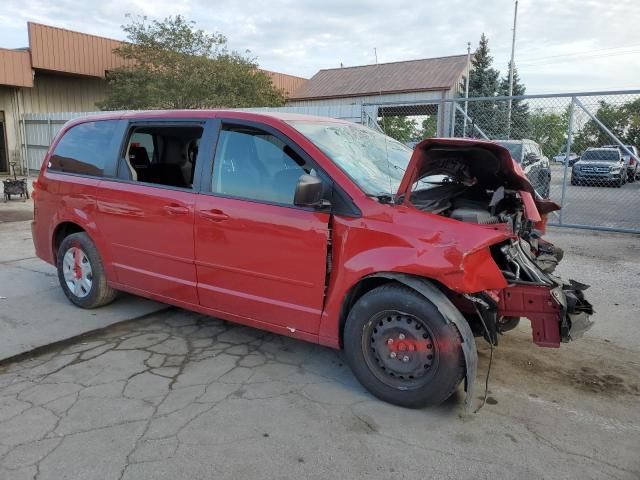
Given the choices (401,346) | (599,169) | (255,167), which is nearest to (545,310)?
(401,346)

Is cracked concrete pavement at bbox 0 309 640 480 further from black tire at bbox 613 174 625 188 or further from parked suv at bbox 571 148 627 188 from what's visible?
parked suv at bbox 571 148 627 188

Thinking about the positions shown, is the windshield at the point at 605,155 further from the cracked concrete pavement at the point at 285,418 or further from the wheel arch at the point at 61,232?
the wheel arch at the point at 61,232

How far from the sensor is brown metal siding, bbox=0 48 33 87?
19.1 metres

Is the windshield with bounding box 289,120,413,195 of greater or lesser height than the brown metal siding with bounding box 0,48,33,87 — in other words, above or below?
below

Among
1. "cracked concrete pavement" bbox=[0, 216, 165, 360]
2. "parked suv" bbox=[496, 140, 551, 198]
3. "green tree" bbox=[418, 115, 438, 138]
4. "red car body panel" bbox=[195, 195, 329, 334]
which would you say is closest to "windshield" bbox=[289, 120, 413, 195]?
"red car body panel" bbox=[195, 195, 329, 334]

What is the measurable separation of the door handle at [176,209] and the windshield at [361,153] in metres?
1.06

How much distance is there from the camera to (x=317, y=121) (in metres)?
4.09

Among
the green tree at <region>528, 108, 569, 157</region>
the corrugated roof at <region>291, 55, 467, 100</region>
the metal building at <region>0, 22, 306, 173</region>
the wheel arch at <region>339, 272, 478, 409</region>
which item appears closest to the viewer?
the wheel arch at <region>339, 272, 478, 409</region>

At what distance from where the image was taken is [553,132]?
10.2 m

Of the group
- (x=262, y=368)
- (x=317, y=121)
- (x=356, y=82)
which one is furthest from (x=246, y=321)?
(x=356, y=82)

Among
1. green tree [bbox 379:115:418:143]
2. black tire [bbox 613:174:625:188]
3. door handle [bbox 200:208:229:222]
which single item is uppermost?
green tree [bbox 379:115:418:143]

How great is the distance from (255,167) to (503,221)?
69.9 inches

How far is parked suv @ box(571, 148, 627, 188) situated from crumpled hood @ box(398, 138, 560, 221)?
13691 millimetres

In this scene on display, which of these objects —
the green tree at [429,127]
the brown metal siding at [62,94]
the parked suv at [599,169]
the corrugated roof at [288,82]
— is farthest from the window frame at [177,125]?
the corrugated roof at [288,82]
